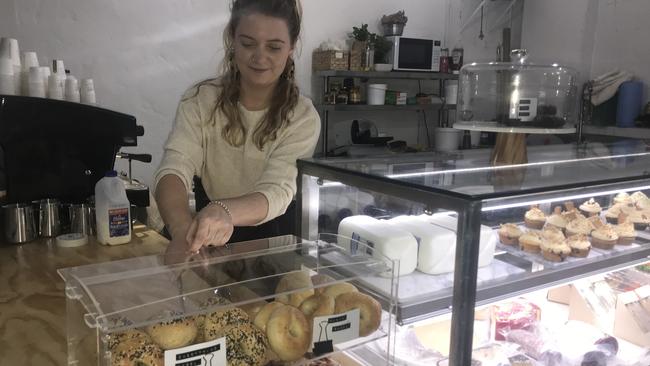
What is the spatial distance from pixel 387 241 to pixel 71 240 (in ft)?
3.91

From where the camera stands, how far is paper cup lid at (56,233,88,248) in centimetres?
184

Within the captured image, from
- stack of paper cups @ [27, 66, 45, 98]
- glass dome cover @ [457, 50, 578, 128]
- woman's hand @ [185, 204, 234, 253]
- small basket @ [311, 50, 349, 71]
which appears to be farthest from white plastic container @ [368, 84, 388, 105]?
woman's hand @ [185, 204, 234, 253]

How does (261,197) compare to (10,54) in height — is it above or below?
below

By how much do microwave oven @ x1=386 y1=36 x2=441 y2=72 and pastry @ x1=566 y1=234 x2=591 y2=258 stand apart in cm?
304

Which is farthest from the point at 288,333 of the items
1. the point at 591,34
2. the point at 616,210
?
the point at 591,34

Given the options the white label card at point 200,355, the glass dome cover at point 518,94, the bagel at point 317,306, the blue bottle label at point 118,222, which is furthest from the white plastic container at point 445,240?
the blue bottle label at point 118,222

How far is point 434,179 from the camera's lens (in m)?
1.20

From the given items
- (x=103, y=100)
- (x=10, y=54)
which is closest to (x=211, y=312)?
(x=10, y=54)

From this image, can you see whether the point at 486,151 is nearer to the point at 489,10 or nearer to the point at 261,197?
the point at 261,197

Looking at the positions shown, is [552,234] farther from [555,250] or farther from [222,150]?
[222,150]

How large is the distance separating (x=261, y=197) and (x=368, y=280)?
0.52 metres

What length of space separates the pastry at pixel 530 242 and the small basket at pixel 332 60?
294 centimetres

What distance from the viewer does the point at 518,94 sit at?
6.43ft

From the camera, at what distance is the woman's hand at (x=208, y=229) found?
1127 mm
